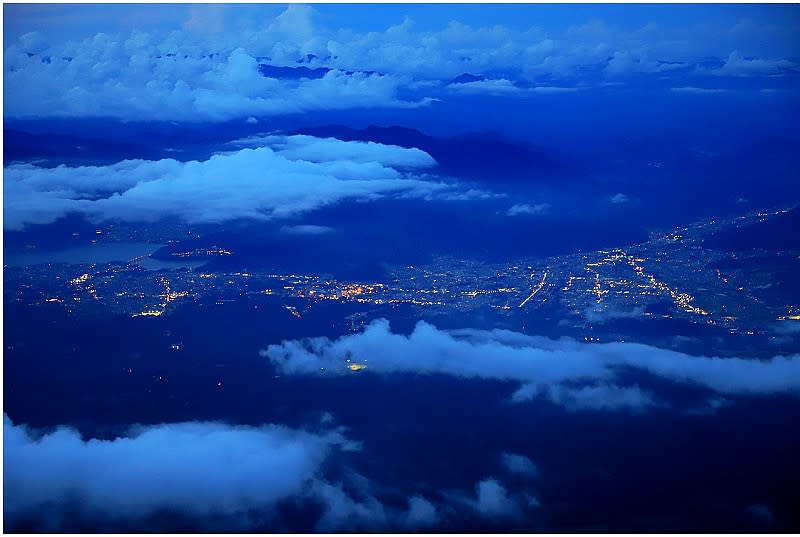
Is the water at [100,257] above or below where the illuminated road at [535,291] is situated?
above

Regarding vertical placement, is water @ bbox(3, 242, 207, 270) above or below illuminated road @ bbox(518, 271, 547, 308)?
above

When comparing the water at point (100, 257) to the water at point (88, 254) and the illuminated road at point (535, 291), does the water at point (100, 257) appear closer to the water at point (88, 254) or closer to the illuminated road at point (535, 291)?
the water at point (88, 254)

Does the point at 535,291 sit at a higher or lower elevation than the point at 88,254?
lower

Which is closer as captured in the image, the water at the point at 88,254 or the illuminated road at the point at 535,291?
the illuminated road at the point at 535,291

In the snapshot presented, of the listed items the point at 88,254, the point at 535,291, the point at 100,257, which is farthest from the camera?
the point at 88,254

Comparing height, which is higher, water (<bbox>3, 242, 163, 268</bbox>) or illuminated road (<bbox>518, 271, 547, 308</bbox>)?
water (<bbox>3, 242, 163, 268</bbox>)

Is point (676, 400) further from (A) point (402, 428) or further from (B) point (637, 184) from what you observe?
(B) point (637, 184)

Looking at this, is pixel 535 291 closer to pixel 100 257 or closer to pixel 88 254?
pixel 100 257

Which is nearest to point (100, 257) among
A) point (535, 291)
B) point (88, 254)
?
point (88, 254)

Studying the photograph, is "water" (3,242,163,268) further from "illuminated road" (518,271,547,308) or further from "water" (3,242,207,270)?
"illuminated road" (518,271,547,308)

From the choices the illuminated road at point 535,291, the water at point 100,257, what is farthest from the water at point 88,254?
the illuminated road at point 535,291

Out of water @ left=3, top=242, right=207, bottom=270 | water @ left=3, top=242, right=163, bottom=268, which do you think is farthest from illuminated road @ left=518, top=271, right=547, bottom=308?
water @ left=3, top=242, right=163, bottom=268

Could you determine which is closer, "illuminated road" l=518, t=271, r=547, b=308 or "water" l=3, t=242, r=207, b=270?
"illuminated road" l=518, t=271, r=547, b=308
